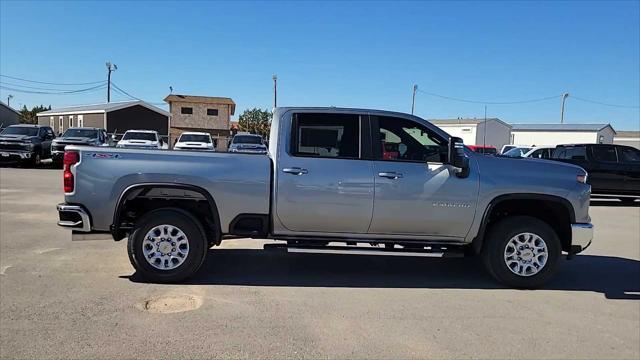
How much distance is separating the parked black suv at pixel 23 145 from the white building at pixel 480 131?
48.7m

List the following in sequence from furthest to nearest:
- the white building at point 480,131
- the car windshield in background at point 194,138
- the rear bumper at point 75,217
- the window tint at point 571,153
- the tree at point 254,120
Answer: the tree at point 254,120 → the white building at point 480,131 → the car windshield in background at point 194,138 → the window tint at point 571,153 → the rear bumper at point 75,217

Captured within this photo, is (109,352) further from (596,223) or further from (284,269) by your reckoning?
(596,223)

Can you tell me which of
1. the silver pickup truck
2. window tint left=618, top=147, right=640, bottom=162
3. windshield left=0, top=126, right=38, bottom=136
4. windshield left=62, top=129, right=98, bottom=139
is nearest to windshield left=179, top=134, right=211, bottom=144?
windshield left=62, top=129, right=98, bottom=139

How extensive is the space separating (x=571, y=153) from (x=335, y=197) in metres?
12.3

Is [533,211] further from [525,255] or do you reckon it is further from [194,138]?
[194,138]

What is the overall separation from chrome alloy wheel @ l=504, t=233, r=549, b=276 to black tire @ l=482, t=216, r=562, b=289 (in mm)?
34

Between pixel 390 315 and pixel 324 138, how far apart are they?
87.7 inches

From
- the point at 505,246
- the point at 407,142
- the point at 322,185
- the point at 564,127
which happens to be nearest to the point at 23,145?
the point at 322,185

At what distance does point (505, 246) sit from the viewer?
619cm

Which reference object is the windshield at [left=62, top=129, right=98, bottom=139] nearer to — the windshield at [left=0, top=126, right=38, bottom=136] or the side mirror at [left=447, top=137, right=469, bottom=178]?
the windshield at [left=0, top=126, right=38, bottom=136]

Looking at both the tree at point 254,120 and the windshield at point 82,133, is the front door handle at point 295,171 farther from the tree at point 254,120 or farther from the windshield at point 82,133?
the tree at point 254,120

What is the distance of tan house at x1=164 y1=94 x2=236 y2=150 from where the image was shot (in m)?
52.9

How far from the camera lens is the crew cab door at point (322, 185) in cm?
591

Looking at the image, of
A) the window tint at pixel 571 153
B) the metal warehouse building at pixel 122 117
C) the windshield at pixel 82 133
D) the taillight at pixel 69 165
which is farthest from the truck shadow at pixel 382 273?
the metal warehouse building at pixel 122 117
